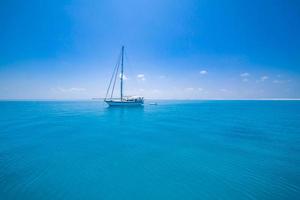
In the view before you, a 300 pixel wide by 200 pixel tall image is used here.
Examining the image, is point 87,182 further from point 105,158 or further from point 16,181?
point 16,181

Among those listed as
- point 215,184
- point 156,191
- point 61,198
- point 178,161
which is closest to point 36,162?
point 61,198

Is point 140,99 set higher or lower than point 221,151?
higher

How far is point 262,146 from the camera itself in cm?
1352

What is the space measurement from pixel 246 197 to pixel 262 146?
10103 mm

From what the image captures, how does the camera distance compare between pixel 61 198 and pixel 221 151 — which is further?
pixel 221 151

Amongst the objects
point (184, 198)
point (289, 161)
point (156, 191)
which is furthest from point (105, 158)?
point (289, 161)

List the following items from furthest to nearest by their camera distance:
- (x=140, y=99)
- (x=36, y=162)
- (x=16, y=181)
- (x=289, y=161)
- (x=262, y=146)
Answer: (x=140, y=99), (x=262, y=146), (x=289, y=161), (x=36, y=162), (x=16, y=181)

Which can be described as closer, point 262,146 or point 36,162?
point 36,162

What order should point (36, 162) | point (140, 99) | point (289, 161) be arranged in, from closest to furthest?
point (36, 162) < point (289, 161) < point (140, 99)

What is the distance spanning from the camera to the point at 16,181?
7.12 m

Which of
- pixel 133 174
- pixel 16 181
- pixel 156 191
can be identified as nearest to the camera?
pixel 156 191

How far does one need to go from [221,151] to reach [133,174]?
8458 mm

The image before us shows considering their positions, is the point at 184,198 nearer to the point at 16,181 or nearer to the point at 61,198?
the point at 61,198

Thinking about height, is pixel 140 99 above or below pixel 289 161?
above
